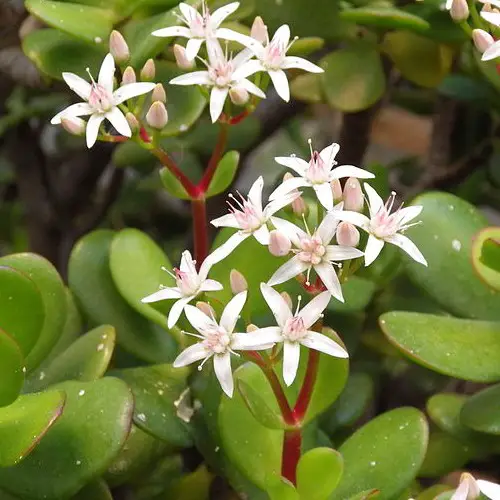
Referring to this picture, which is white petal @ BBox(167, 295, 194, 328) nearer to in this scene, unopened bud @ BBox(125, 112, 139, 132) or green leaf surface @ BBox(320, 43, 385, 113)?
unopened bud @ BBox(125, 112, 139, 132)

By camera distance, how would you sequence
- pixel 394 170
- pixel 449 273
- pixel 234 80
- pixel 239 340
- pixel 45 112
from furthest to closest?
pixel 394 170
pixel 45 112
pixel 449 273
pixel 234 80
pixel 239 340

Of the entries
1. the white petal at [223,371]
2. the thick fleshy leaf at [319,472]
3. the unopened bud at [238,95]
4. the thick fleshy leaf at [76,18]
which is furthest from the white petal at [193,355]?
the thick fleshy leaf at [76,18]

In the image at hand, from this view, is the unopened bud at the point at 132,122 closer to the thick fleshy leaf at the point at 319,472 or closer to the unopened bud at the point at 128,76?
the unopened bud at the point at 128,76

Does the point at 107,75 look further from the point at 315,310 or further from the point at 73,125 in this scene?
the point at 315,310

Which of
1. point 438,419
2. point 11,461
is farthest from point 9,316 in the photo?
point 438,419

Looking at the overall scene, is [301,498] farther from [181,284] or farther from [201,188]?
[201,188]

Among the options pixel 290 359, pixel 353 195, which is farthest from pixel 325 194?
pixel 290 359
